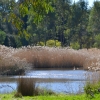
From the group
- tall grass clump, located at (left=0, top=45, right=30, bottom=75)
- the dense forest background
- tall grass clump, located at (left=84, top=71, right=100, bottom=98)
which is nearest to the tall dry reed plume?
tall grass clump, located at (left=0, top=45, right=30, bottom=75)

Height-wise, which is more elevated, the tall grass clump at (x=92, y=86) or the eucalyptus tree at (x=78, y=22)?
the eucalyptus tree at (x=78, y=22)

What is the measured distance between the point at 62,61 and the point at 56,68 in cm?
92

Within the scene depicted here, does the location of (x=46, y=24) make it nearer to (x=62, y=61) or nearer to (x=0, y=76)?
(x=62, y=61)

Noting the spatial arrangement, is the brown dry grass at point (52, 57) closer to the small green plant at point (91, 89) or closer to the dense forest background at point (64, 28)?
the small green plant at point (91, 89)

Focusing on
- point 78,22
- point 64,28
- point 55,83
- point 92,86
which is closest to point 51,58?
point 55,83

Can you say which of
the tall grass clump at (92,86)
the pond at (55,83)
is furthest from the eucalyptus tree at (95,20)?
the tall grass clump at (92,86)

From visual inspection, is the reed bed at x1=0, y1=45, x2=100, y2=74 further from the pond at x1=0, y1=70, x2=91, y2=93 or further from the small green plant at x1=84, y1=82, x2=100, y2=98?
the small green plant at x1=84, y1=82, x2=100, y2=98

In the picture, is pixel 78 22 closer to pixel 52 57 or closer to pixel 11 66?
pixel 52 57

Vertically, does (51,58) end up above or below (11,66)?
above

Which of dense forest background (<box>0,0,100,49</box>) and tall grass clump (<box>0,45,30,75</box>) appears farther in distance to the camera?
dense forest background (<box>0,0,100,49</box>)

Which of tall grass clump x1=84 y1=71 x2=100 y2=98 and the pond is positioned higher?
tall grass clump x1=84 y1=71 x2=100 y2=98

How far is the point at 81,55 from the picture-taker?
89.6 feet

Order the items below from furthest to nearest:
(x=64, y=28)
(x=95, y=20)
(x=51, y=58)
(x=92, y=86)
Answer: (x=64, y=28) → (x=95, y=20) → (x=51, y=58) → (x=92, y=86)

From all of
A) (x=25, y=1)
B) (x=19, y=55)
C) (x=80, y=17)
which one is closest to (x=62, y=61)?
(x=19, y=55)
